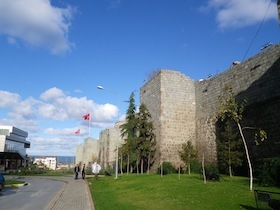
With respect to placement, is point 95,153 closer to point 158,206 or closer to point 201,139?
point 201,139

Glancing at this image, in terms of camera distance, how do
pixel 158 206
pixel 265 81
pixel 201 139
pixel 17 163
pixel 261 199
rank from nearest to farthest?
pixel 261 199 < pixel 158 206 < pixel 265 81 < pixel 201 139 < pixel 17 163

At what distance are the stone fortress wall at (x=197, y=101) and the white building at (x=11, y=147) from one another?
169ft

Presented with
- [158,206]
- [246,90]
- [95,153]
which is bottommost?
[158,206]

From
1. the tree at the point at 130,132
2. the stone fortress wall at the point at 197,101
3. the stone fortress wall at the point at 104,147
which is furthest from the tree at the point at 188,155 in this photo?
the stone fortress wall at the point at 104,147

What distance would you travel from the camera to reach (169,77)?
28.6m

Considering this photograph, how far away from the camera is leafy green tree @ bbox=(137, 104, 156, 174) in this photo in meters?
27.7

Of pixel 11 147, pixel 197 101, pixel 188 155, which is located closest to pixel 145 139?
pixel 188 155

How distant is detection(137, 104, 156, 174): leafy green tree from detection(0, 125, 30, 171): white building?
49422 millimetres

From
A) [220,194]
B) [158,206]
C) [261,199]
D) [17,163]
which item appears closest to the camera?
[261,199]

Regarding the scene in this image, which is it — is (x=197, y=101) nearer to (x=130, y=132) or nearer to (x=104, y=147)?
(x=130, y=132)

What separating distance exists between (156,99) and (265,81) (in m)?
11.6

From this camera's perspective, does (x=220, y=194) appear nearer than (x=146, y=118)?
Yes

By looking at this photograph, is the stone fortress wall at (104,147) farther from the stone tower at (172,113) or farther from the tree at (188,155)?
the tree at (188,155)

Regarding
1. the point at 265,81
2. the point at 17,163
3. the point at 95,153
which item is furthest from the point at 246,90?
the point at 17,163
